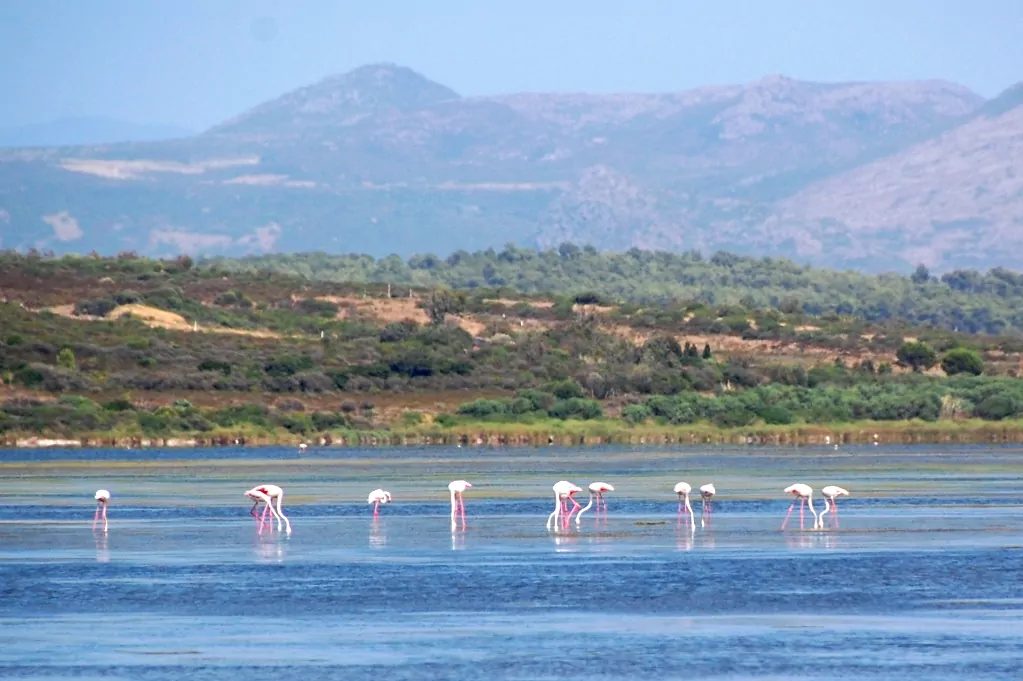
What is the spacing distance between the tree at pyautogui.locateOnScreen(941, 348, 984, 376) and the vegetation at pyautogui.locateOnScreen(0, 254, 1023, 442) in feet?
0.62

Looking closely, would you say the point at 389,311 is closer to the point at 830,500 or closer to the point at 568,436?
the point at 568,436

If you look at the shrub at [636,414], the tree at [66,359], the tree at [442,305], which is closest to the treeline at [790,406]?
the shrub at [636,414]

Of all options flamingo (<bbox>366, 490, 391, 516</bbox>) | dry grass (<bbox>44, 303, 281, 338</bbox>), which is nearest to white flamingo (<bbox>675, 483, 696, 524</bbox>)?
flamingo (<bbox>366, 490, 391, 516</bbox>)

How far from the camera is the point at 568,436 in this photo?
81.5 meters

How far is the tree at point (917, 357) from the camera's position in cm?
10888

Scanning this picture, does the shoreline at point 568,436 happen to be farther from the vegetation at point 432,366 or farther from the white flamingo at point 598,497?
the white flamingo at point 598,497

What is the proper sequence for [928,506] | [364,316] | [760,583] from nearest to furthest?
[760,583] < [928,506] < [364,316]

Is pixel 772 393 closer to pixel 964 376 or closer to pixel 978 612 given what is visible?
pixel 964 376

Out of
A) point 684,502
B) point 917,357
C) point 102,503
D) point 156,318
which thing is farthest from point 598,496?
point 156,318

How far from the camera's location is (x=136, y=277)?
5281 inches

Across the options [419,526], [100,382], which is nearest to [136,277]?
[100,382]

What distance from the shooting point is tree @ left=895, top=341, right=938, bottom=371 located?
10888cm

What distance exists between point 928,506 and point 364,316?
90.1 metres

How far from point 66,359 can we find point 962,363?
4517cm
